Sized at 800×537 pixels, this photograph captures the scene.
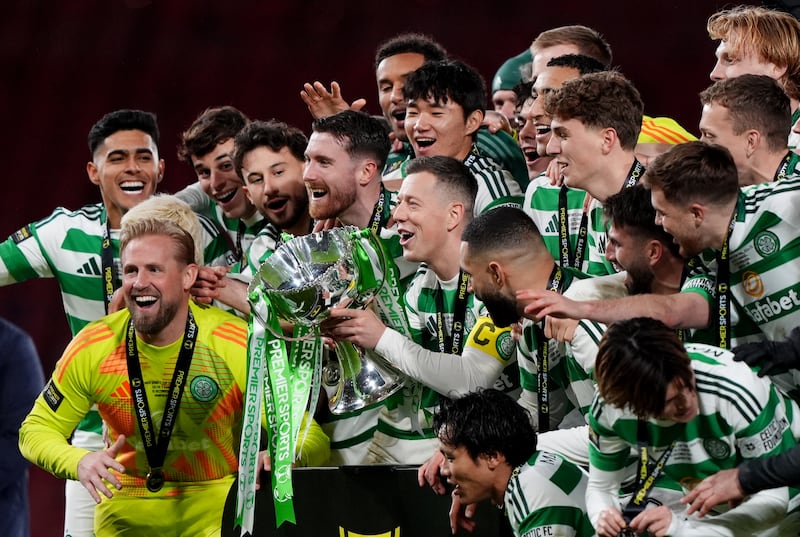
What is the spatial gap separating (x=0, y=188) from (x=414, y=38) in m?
3.68

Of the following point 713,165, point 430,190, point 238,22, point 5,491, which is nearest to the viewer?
point 713,165

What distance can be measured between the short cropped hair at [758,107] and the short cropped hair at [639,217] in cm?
38

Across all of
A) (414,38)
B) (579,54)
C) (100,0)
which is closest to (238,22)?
(100,0)

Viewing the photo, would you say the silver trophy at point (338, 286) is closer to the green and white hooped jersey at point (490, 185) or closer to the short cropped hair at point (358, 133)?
the green and white hooped jersey at point (490, 185)

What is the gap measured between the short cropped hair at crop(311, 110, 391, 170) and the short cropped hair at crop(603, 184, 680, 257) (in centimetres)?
125

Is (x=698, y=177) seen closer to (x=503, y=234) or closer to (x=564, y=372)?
(x=503, y=234)

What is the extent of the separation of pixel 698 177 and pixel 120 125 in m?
2.86

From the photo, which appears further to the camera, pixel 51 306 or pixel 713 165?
pixel 51 306

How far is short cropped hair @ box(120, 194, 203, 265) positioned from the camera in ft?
14.8

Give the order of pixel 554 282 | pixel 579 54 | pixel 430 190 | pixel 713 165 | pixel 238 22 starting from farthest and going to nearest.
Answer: pixel 238 22 < pixel 579 54 < pixel 430 190 < pixel 554 282 < pixel 713 165

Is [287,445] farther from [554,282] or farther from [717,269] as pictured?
[717,269]

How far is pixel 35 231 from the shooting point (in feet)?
17.4

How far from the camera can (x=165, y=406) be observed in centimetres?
430

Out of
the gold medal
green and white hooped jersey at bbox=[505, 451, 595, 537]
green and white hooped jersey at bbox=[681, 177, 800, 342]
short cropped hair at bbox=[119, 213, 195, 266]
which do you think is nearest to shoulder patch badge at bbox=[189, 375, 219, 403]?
the gold medal
